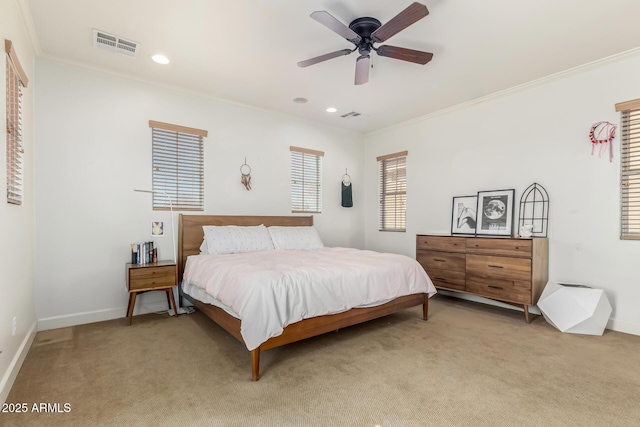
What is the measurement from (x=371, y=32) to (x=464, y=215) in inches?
113

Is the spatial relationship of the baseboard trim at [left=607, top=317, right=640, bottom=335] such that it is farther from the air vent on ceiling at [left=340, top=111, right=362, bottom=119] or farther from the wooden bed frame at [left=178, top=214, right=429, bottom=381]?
the air vent on ceiling at [left=340, top=111, right=362, bottom=119]

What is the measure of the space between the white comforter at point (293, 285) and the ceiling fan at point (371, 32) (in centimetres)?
178

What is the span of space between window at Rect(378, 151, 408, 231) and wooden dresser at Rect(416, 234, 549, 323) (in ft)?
3.53

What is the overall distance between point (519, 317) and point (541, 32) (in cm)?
289

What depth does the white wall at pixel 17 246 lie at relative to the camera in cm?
204

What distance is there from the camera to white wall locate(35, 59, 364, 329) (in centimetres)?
327

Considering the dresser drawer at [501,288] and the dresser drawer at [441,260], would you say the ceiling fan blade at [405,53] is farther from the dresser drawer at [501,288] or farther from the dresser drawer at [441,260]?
the dresser drawer at [501,288]

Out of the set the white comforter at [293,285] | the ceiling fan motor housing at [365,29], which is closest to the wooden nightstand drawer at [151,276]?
the white comforter at [293,285]

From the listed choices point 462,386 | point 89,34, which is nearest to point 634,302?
point 462,386

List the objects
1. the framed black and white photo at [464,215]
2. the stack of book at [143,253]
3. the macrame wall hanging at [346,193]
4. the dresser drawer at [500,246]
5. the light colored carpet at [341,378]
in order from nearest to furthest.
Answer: the light colored carpet at [341,378] → the dresser drawer at [500,246] → the stack of book at [143,253] → the framed black and white photo at [464,215] → the macrame wall hanging at [346,193]

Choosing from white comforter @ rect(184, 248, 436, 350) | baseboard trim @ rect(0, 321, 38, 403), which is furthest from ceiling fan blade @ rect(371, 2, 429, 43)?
baseboard trim @ rect(0, 321, 38, 403)

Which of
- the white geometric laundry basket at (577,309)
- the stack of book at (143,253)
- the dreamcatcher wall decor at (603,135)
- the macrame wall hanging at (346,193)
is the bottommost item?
the white geometric laundry basket at (577,309)

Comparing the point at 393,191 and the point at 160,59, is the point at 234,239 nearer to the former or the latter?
the point at 160,59

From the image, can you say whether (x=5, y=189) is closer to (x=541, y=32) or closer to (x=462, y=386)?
(x=462, y=386)
